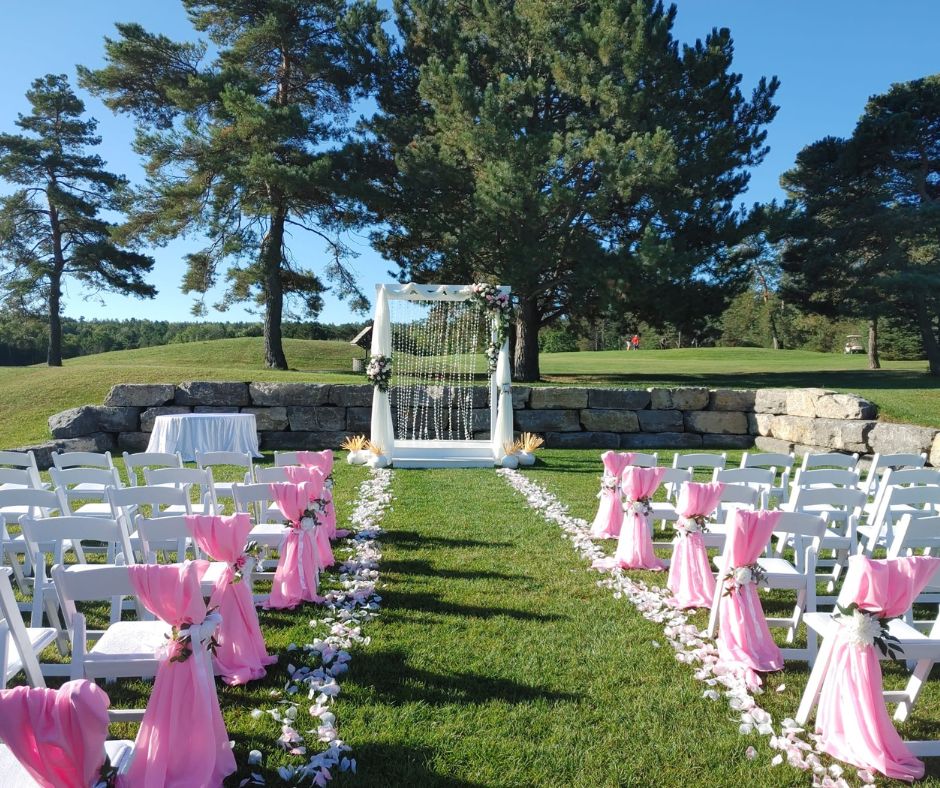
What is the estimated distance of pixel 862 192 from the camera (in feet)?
69.7

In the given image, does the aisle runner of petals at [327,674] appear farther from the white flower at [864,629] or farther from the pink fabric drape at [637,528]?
the white flower at [864,629]

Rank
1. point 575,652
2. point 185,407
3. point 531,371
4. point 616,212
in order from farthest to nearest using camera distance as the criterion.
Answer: point 531,371 → point 616,212 → point 185,407 → point 575,652

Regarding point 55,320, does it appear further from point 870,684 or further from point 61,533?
point 870,684

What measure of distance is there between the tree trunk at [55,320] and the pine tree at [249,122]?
667 centimetres

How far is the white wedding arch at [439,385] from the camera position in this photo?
35.2 ft

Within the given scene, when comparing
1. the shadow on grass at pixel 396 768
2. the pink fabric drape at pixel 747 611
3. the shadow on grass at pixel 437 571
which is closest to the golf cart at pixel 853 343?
the shadow on grass at pixel 437 571

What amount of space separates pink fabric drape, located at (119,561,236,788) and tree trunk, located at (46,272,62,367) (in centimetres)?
2282

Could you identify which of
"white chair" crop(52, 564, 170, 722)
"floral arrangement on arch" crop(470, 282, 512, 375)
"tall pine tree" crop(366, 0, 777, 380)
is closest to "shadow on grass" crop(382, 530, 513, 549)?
"white chair" crop(52, 564, 170, 722)

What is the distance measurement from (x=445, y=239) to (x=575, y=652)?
14076 millimetres

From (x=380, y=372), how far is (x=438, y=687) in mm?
7751

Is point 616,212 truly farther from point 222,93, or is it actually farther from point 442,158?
point 222,93

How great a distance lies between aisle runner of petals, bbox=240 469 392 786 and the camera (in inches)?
101

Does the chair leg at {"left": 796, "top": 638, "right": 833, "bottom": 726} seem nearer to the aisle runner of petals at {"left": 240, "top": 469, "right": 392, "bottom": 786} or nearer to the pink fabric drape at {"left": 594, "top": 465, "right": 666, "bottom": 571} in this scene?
the aisle runner of petals at {"left": 240, "top": 469, "right": 392, "bottom": 786}

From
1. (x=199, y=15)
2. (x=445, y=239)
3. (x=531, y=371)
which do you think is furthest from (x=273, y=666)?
(x=199, y=15)
